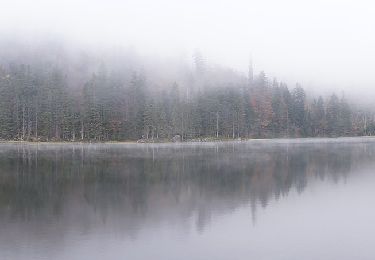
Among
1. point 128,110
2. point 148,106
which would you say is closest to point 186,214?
point 148,106

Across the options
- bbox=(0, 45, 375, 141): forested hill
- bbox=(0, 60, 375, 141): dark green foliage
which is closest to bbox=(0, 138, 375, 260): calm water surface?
bbox=(0, 60, 375, 141): dark green foliage

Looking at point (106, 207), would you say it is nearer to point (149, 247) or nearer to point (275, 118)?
point (149, 247)

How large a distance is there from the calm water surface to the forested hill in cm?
6772

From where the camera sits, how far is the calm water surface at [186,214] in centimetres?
1630

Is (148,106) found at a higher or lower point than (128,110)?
higher

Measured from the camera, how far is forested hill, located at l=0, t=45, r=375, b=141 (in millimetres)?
105312

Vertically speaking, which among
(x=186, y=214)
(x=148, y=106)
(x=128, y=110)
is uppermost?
(x=148, y=106)

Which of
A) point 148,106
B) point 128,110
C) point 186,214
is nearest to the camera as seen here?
point 186,214

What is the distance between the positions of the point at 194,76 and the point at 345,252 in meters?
135

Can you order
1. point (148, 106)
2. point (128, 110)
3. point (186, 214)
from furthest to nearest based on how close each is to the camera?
point (128, 110), point (148, 106), point (186, 214)

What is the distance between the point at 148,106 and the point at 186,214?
88.7 meters

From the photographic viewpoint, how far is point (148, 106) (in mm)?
109812

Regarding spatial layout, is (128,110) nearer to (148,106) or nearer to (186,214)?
(148,106)

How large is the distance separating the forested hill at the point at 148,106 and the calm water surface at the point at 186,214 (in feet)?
222
